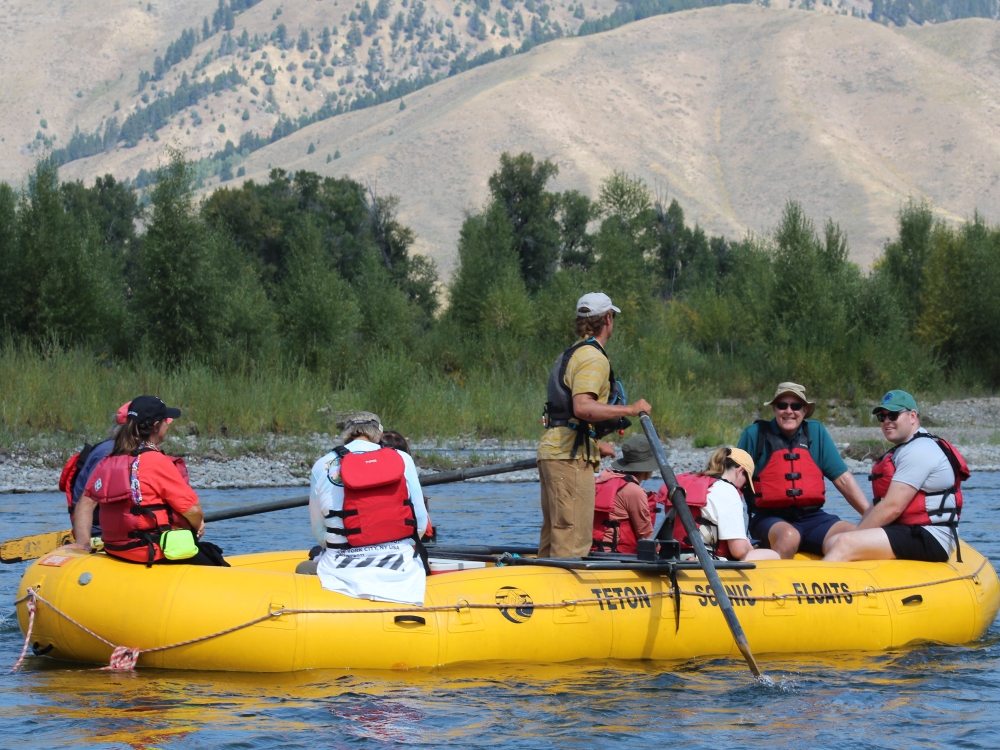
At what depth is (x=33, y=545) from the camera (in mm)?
8711

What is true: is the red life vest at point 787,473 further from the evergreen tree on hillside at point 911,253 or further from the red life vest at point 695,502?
the evergreen tree on hillside at point 911,253

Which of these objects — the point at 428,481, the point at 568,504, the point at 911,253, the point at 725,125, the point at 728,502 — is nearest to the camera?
the point at 568,504

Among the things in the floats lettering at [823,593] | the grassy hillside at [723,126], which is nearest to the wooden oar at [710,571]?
the floats lettering at [823,593]

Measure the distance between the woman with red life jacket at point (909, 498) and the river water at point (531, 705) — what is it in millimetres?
675

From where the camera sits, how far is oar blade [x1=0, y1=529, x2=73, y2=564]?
340 inches

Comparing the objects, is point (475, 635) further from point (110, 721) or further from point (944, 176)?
point (944, 176)

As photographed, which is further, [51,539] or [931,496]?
[51,539]

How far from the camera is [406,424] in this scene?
22.1 metres

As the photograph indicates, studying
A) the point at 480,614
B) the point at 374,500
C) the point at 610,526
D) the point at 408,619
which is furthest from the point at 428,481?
the point at 374,500

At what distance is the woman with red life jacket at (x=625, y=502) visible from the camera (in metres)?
7.93

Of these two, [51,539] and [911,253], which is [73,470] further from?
[911,253]

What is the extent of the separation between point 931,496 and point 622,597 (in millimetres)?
2200

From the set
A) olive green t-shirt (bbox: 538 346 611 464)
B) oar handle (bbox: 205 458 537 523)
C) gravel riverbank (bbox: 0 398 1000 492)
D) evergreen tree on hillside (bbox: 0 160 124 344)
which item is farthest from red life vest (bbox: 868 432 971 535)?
evergreen tree on hillside (bbox: 0 160 124 344)

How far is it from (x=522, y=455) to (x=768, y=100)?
434ft
